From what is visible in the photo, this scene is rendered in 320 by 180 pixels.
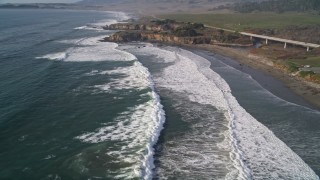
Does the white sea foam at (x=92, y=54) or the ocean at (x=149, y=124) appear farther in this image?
the white sea foam at (x=92, y=54)

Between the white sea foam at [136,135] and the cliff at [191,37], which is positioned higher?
the cliff at [191,37]

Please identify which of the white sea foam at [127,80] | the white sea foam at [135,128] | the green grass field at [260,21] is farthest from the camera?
A: the green grass field at [260,21]

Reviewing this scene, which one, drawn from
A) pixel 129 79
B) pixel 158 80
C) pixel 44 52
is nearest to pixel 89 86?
pixel 129 79

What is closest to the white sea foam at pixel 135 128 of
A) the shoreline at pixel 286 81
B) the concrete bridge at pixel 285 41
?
the shoreline at pixel 286 81

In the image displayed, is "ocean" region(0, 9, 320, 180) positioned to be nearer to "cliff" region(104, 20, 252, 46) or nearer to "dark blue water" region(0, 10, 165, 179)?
"dark blue water" region(0, 10, 165, 179)

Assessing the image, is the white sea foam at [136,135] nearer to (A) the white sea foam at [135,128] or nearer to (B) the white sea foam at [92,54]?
(A) the white sea foam at [135,128]
